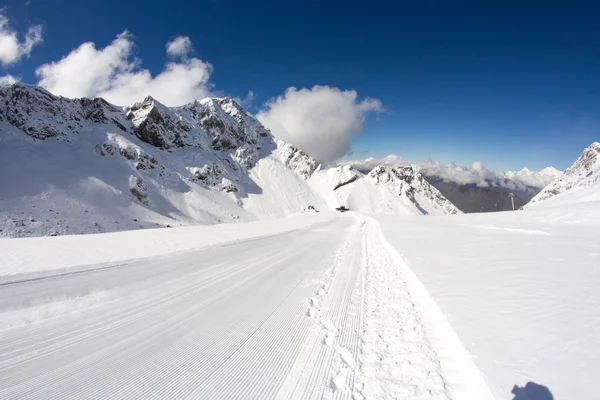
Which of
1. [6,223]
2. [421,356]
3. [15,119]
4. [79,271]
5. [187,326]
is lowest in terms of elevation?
[421,356]

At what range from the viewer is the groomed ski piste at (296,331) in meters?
2.99

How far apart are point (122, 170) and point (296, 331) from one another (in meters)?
63.2

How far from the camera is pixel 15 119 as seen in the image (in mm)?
51250

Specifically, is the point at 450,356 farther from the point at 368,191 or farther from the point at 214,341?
the point at 368,191

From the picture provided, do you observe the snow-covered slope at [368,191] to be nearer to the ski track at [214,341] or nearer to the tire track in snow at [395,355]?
the ski track at [214,341]

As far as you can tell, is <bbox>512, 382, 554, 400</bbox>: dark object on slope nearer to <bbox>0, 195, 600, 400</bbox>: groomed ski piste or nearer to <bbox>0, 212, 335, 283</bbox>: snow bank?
<bbox>0, 195, 600, 400</bbox>: groomed ski piste

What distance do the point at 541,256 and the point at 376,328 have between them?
7515 millimetres

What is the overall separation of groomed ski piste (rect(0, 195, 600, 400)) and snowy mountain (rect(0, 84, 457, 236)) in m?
36.6

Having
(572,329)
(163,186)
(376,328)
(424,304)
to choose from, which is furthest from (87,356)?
(163,186)

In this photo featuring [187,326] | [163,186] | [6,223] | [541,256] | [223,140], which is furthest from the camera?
[223,140]

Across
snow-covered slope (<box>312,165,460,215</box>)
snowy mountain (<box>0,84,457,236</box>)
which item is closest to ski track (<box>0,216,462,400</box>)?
snowy mountain (<box>0,84,457,236</box>)

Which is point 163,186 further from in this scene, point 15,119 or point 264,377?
point 264,377

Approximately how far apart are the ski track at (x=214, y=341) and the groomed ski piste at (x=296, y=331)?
0.07 feet

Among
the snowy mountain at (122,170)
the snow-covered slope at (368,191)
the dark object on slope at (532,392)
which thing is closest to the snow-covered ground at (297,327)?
the dark object on slope at (532,392)
